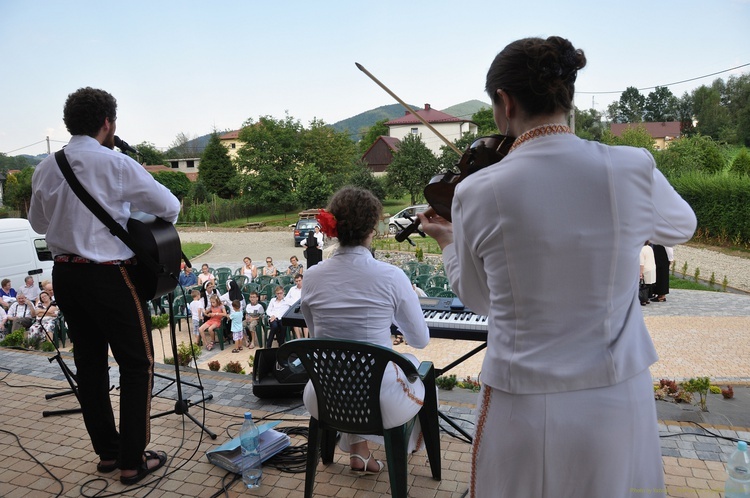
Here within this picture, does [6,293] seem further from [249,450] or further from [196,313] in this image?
[249,450]

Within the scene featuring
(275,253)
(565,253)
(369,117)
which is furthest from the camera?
(369,117)

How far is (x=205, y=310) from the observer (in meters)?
10.3

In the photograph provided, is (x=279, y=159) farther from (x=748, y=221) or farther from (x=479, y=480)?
(x=479, y=480)

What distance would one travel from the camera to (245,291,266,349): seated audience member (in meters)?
9.89

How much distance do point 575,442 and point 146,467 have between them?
104 inches

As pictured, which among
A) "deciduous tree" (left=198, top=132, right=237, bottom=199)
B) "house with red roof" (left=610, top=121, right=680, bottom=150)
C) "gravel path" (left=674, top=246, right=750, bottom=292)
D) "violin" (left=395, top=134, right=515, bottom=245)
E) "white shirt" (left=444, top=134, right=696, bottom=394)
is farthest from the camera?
"house with red roof" (left=610, top=121, right=680, bottom=150)

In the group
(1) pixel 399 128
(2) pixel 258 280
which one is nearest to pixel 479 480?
(2) pixel 258 280

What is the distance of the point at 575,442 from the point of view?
118 cm

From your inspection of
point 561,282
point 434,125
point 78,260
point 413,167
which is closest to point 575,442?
point 561,282

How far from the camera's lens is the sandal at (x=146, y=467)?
298 centimetres

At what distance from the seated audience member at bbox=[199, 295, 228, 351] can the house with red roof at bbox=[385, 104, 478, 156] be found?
4115cm

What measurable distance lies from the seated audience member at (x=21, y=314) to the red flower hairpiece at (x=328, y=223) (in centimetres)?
983

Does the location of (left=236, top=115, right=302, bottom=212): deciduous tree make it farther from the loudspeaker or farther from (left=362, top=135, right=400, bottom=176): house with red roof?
the loudspeaker

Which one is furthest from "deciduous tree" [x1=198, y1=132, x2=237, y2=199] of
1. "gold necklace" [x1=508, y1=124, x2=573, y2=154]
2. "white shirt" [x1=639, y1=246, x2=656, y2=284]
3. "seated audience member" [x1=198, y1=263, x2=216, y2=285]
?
"gold necklace" [x1=508, y1=124, x2=573, y2=154]
